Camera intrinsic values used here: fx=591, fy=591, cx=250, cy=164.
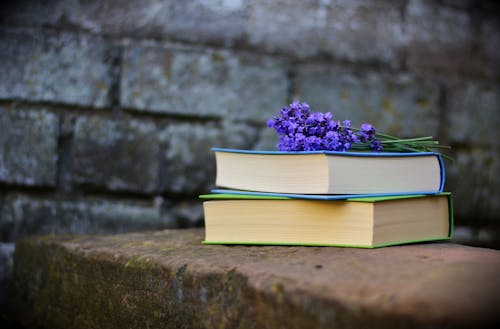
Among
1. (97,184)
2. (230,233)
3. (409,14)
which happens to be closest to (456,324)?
(230,233)

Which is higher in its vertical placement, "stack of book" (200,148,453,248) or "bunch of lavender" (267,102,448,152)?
"bunch of lavender" (267,102,448,152)

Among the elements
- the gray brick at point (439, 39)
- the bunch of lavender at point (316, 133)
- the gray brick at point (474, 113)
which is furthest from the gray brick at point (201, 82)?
the bunch of lavender at point (316, 133)

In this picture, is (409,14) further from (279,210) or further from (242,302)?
(242,302)

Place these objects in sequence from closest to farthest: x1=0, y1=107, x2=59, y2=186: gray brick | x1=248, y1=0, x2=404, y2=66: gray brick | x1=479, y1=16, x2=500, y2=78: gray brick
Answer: x1=0, y1=107, x2=59, y2=186: gray brick → x1=248, y1=0, x2=404, y2=66: gray brick → x1=479, y1=16, x2=500, y2=78: gray brick

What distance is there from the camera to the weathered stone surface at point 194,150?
229cm

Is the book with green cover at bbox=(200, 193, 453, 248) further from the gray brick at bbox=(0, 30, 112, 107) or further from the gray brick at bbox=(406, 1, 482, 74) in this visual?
the gray brick at bbox=(406, 1, 482, 74)

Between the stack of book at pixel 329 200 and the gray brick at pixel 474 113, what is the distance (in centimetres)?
136

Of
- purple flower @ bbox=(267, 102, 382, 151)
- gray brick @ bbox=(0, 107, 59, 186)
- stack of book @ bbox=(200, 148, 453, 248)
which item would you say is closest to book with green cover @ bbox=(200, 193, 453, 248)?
stack of book @ bbox=(200, 148, 453, 248)

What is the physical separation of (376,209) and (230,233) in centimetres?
36

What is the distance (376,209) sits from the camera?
1.21 m

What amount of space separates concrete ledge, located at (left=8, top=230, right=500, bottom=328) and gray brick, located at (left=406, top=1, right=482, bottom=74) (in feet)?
4.81

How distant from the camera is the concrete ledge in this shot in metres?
0.81

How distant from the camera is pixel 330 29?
2492mm

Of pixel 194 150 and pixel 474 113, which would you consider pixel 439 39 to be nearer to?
pixel 474 113
